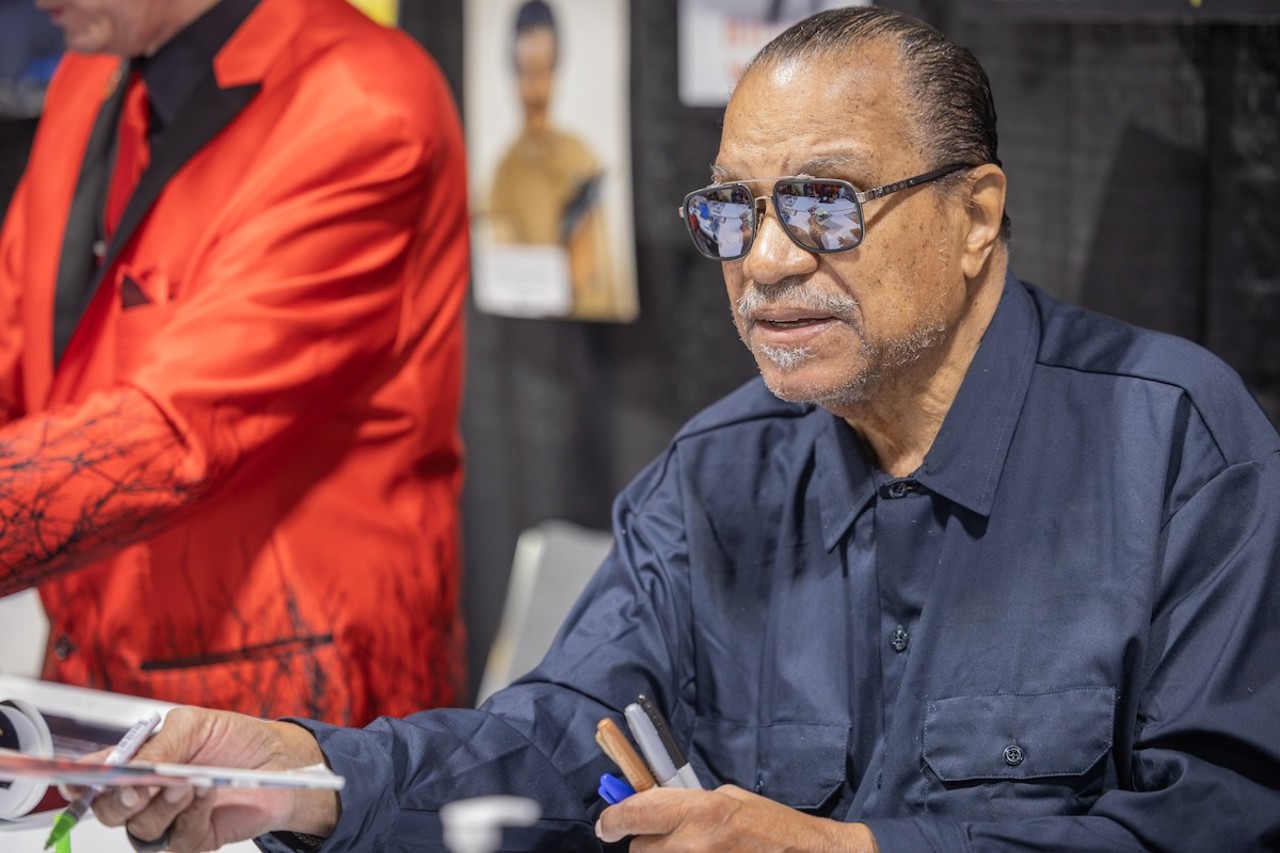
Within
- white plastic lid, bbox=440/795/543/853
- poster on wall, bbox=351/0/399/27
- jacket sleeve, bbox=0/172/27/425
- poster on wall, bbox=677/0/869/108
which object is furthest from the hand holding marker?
poster on wall, bbox=351/0/399/27

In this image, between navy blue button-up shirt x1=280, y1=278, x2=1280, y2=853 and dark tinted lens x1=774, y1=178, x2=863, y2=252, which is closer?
navy blue button-up shirt x1=280, y1=278, x2=1280, y2=853

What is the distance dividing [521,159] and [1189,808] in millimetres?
2649

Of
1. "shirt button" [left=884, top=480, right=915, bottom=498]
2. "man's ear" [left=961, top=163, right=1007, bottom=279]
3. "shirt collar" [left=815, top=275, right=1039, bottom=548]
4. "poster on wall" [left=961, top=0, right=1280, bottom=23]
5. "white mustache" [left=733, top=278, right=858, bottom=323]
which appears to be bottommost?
"shirt button" [left=884, top=480, right=915, bottom=498]

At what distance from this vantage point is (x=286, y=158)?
2254 mm

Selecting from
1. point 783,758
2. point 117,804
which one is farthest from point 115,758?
point 783,758

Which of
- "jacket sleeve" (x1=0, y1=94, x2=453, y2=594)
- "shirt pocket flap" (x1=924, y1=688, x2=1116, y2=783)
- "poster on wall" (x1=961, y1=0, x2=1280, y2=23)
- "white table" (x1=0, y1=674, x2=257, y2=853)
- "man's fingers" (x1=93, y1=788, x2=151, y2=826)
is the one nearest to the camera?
"man's fingers" (x1=93, y1=788, x2=151, y2=826)

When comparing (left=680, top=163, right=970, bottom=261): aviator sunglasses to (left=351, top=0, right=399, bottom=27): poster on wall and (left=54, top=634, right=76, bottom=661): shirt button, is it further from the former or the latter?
(left=351, top=0, right=399, bottom=27): poster on wall

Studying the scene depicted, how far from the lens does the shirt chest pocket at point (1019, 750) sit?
5.32 ft

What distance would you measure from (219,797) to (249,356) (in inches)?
28.7

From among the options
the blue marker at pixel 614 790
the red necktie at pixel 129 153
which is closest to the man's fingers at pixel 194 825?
the blue marker at pixel 614 790

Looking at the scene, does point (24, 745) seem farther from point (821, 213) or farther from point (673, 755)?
point (821, 213)

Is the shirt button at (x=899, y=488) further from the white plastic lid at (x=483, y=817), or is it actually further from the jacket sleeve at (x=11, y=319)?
the jacket sleeve at (x=11, y=319)

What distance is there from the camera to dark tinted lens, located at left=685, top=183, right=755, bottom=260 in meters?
1.80

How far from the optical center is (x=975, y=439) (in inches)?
70.6
